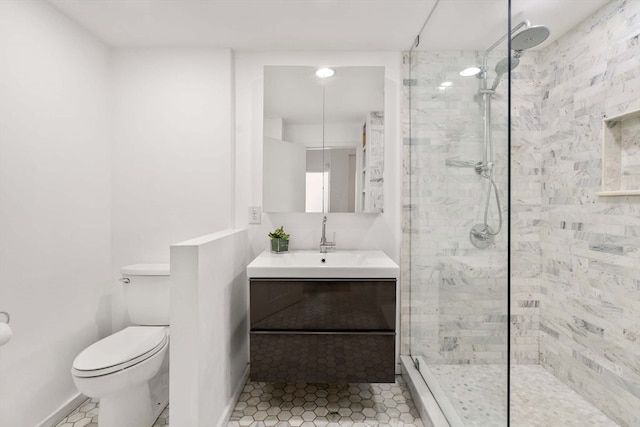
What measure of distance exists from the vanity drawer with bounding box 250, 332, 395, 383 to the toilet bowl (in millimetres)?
512

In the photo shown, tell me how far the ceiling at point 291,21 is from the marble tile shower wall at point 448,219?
0.62 feet

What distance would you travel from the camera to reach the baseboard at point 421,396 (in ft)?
4.84

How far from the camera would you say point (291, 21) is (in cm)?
180

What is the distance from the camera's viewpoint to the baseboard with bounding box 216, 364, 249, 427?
1534mm

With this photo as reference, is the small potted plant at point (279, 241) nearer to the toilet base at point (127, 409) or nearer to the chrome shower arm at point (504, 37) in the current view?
the toilet base at point (127, 409)

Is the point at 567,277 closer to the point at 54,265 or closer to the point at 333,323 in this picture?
the point at 333,323

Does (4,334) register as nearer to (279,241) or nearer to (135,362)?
(135,362)

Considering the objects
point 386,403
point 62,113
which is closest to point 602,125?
point 386,403

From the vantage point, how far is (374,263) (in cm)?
171

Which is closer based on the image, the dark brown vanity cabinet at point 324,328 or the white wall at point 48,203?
the white wall at point 48,203

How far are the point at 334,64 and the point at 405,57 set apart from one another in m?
0.49

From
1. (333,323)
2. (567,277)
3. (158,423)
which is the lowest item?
(158,423)

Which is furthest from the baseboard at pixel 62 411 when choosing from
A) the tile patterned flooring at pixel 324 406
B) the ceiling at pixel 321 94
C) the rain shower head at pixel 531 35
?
the rain shower head at pixel 531 35

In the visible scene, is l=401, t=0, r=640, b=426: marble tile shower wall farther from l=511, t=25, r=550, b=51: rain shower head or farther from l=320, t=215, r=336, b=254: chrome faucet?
l=320, t=215, r=336, b=254: chrome faucet
